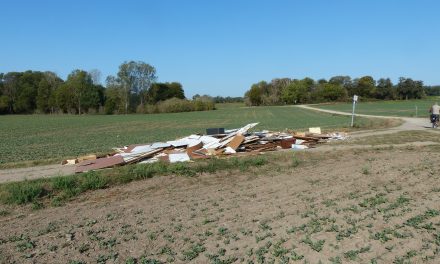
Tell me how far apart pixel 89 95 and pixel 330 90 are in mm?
77231

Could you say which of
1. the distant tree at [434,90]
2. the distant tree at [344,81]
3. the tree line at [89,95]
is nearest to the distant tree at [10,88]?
the tree line at [89,95]

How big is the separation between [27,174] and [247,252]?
31.7 feet

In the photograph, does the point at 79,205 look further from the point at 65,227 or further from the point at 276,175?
the point at 276,175

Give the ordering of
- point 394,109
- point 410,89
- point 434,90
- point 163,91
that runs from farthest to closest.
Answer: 1. point 434,90
2. point 410,89
3. point 163,91
4. point 394,109

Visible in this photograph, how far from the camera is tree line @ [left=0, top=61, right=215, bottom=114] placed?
102500mm

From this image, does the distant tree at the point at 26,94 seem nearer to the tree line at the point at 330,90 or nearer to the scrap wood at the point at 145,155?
the tree line at the point at 330,90

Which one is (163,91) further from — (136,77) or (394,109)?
(394,109)

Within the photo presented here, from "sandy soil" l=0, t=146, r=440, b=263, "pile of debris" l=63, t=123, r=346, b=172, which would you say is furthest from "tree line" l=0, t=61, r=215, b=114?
"sandy soil" l=0, t=146, r=440, b=263

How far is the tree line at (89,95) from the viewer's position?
10250cm

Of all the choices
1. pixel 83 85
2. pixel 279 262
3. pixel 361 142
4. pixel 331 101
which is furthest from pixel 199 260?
pixel 331 101

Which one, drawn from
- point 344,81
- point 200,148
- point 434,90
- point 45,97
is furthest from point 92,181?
point 434,90

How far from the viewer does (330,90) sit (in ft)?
438

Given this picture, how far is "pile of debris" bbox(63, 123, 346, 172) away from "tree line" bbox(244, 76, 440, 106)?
397 ft

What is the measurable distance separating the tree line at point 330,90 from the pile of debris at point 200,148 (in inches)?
4762
